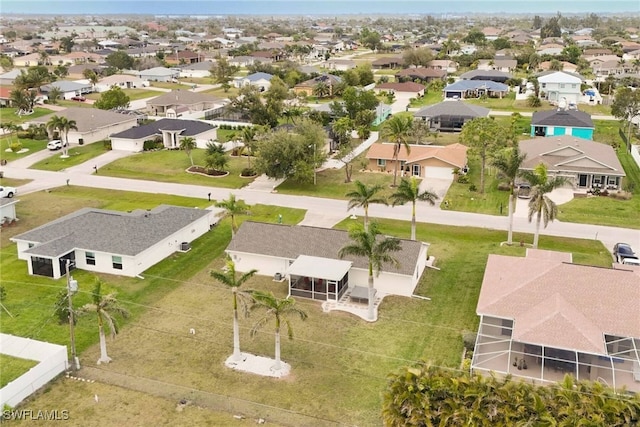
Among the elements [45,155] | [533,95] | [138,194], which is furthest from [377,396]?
[533,95]

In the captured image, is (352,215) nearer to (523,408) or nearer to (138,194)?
(138,194)

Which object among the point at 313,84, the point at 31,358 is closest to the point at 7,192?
the point at 31,358

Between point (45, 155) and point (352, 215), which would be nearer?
point (352, 215)

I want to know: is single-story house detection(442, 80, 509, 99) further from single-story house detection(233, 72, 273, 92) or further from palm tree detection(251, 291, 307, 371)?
palm tree detection(251, 291, 307, 371)

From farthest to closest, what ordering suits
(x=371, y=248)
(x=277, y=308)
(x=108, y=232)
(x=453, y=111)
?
1. (x=453, y=111)
2. (x=108, y=232)
3. (x=371, y=248)
4. (x=277, y=308)

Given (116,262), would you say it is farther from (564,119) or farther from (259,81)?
(259,81)

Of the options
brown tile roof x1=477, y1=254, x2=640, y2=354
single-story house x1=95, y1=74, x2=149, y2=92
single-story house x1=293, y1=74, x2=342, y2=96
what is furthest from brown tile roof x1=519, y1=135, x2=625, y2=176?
single-story house x1=95, y1=74, x2=149, y2=92

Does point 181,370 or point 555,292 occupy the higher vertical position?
point 555,292
